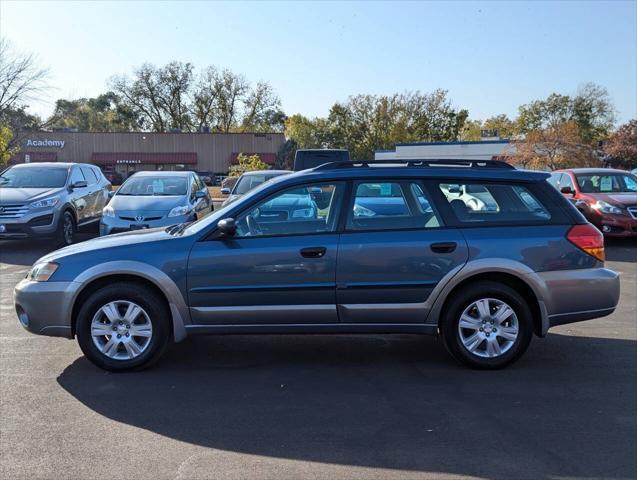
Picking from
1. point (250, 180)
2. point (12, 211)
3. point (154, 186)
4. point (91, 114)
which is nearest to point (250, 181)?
point (250, 180)

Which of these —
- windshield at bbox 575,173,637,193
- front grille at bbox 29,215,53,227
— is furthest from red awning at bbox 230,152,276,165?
front grille at bbox 29,215,53,227

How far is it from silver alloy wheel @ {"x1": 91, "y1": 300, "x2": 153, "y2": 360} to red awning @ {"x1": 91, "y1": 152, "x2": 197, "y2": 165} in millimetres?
58175

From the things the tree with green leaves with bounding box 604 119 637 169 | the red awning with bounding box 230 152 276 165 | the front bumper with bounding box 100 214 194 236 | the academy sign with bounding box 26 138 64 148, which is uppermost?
the tree with green leaves with bounding box 604 119 637 169

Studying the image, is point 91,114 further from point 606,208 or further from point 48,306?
point 48,306

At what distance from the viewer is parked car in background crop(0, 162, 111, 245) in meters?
11.8

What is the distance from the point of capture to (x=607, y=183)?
44.8 ft

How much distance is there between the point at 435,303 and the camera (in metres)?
5.12

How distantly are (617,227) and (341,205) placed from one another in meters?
9.41

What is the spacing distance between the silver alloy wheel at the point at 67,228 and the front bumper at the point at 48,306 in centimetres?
769

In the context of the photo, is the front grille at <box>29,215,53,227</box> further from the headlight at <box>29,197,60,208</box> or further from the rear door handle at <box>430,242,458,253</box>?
the rear door handle at <box>430,242,458,253</box>

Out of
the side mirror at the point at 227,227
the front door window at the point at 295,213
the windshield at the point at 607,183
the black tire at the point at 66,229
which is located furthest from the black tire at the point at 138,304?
the windshield at the point at 607,183

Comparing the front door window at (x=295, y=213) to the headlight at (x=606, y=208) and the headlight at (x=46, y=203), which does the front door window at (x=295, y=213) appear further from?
the headlight at (x=606, y=208)

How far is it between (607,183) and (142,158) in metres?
54.3

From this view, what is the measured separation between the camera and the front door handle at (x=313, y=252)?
5.06 meters
